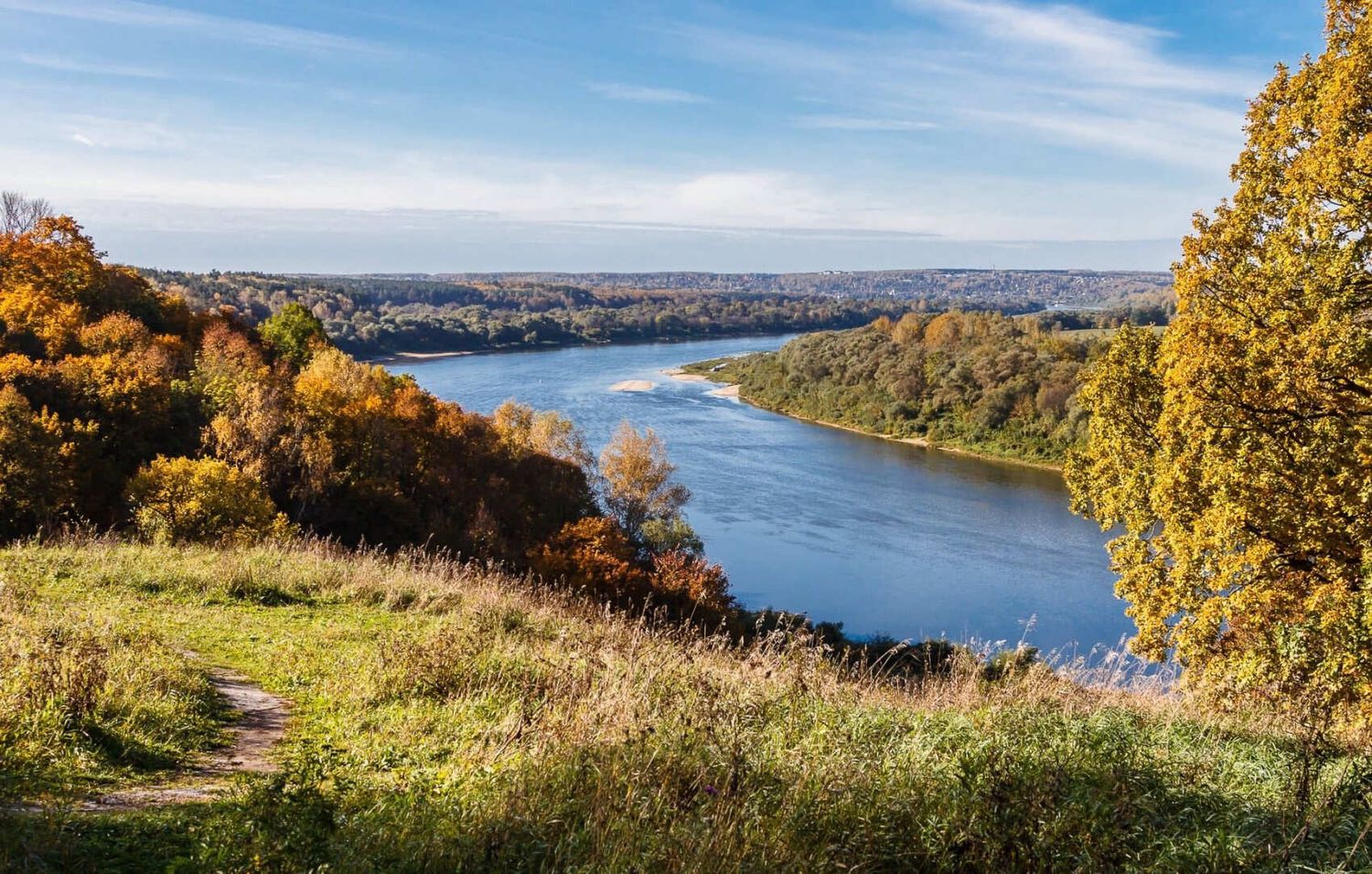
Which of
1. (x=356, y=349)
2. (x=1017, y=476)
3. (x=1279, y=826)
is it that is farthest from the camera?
(x=356, y=349)

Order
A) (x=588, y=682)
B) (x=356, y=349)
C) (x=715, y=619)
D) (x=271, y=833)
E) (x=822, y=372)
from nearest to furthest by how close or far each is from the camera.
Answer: (x=271, y=833) → (x=588, y=682) → (x=715, y=619) → (x=822, y=372) → (x=356, y=349)

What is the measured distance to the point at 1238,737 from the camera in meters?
5.20

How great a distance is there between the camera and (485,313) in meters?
128

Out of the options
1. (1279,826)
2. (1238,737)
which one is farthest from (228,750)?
(1238,737)

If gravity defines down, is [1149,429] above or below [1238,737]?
above

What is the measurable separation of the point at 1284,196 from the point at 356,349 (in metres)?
85.4

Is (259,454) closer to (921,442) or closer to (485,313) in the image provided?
(921,442)

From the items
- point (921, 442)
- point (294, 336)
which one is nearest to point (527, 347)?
point (921, 442)

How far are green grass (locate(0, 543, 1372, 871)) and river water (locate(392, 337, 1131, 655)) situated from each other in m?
8.19

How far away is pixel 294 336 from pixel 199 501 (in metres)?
25.7

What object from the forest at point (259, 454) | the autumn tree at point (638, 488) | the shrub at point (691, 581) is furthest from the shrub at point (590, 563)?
the autumn tree at point (638, 488)

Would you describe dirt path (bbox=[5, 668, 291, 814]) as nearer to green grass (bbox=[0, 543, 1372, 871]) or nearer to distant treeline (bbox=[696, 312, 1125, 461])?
green grass (bbox=[0, 543, 1372, 871])

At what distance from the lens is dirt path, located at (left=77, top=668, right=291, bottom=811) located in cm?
373

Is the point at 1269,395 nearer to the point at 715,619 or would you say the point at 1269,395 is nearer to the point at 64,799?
the point at 64,799
